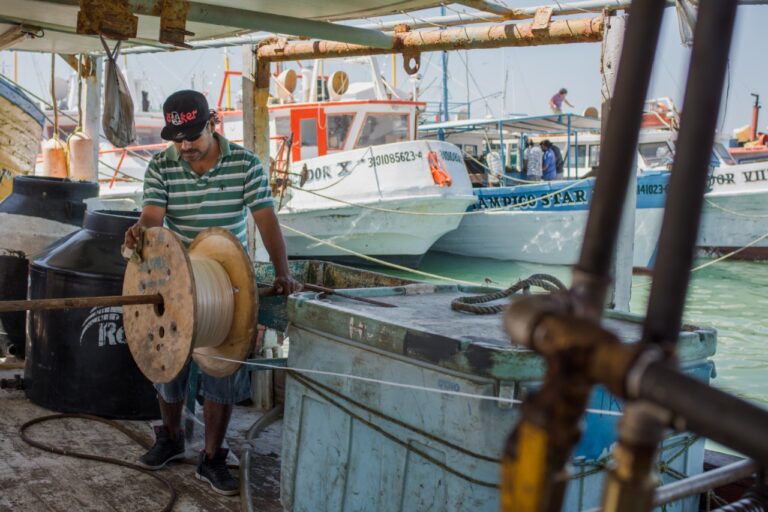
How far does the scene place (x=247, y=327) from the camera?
369 cm

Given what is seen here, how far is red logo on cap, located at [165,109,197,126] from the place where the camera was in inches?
158

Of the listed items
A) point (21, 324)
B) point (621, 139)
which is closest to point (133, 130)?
point (21, 324)

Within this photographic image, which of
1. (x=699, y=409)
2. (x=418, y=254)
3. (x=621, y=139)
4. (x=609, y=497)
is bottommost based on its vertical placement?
(x=418, y=254)

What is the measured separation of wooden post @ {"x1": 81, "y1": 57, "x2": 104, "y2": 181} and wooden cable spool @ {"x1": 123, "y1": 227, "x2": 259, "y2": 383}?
5.72 metres

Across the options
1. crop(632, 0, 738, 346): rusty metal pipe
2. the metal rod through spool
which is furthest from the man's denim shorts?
crop(632, 0, 738, 346): rusty metal pipe

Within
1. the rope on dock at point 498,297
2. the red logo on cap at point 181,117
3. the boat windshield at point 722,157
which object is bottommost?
the rope on dock at point 498,297

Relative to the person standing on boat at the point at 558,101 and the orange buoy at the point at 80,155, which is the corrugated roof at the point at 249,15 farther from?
the person standing on boat at the point at 558,101

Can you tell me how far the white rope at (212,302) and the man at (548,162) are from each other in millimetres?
19355

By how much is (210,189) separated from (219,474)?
1391 mm

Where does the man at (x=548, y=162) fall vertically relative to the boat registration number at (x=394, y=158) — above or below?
above

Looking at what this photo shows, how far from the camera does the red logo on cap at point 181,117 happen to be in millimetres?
4020

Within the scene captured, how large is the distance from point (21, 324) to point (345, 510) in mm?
3536

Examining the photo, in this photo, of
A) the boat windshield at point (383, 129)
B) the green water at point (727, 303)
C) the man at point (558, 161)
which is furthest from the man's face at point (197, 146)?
the man at point (558, 161)

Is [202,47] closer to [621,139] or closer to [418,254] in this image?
[621,139]
